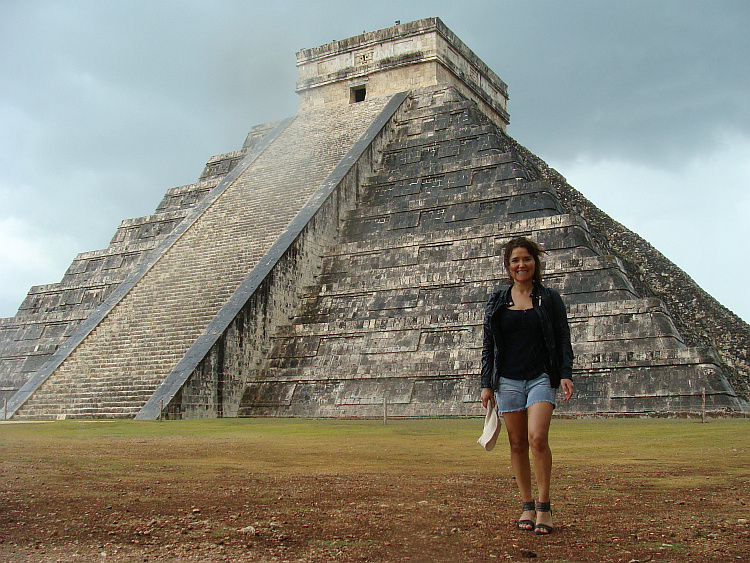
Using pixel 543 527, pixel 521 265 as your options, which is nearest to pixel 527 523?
pixel 543 527

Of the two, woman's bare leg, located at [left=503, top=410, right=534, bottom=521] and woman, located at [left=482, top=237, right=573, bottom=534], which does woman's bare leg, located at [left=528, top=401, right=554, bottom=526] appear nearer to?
woman, located at [left=482, top=237, right=573, bottom=534]

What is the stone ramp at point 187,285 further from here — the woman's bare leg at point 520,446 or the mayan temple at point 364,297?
the woman's bare leg at point 520,446

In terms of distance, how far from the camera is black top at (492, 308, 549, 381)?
3883 millimetres

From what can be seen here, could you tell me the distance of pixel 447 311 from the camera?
1398 centimetres

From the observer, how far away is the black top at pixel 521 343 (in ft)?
12.7

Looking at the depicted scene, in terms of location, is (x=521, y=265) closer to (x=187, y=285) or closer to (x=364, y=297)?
(x=364, y=297)

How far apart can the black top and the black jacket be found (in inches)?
1.1

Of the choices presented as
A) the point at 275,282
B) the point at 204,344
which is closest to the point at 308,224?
the point at 275,282

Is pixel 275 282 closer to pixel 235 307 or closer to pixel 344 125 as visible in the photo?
pixel 235 307

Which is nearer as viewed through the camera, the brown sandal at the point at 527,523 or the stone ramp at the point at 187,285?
the brown sandal at the point at 527,523

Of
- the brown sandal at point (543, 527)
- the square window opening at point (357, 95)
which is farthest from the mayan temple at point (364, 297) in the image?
the brown sandal at point (543, 527)

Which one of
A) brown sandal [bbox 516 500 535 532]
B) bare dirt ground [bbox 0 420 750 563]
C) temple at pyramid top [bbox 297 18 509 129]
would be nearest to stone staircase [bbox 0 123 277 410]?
temple at pyramid top [bbox 297 18 509 129]

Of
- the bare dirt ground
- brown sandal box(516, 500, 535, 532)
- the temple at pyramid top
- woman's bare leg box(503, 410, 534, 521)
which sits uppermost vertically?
the temple at pyramid top

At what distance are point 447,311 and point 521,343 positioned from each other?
10.1 meters
